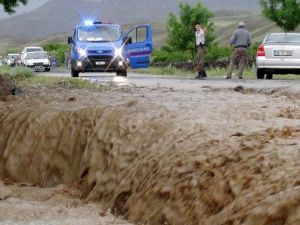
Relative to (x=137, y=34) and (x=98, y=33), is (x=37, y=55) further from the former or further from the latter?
(x=137, y=34)

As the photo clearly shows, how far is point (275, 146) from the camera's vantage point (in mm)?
4465

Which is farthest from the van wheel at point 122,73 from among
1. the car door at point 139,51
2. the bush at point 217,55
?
the bush at point 217,55

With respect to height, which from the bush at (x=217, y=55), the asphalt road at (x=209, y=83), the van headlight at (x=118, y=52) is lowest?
the bush at (x=217, y=55)

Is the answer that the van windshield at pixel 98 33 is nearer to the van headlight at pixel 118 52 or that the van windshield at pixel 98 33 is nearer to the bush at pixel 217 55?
the van headlight at pixel 118 52

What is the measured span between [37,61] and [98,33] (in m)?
17.8

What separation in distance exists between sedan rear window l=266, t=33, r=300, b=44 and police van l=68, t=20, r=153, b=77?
17.7 feet

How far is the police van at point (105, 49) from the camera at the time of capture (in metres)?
25.3

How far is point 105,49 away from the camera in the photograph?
25297 mm

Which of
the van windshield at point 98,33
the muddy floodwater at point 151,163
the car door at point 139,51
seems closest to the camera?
the muddy floodwater at point 151,163

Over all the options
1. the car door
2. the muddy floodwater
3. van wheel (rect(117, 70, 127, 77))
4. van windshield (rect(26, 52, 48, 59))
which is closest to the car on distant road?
van wheel (rect(117, 70, 127, 77))

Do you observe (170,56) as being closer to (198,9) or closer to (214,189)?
(198,9)

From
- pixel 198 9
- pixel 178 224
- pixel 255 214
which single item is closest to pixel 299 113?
pixel 178 224

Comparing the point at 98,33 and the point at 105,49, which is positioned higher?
the point at 98,33

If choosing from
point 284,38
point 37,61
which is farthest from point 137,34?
point 37,61
